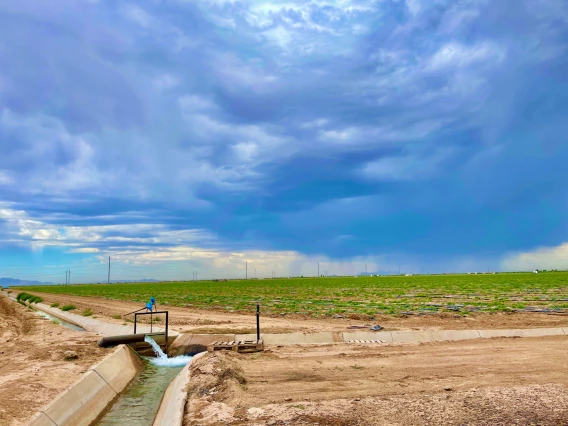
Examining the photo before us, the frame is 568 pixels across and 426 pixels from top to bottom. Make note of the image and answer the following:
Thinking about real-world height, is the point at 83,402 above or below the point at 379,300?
below

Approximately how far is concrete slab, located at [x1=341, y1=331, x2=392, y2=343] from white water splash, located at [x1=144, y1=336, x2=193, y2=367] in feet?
25.1

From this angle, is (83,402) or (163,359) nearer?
(83,402)

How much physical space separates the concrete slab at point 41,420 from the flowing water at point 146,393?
6.99 feet

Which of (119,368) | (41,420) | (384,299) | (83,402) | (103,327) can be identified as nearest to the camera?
(41,420)

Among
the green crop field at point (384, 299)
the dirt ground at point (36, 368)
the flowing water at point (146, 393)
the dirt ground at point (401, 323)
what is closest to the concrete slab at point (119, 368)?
the flowing water at point (146, 393)

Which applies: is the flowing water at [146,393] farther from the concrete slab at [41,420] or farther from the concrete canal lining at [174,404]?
the concrete slab at [41,420]

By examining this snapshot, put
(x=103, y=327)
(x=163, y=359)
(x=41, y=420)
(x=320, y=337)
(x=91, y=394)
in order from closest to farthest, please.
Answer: (x=41, y=420) < (x=91, y=394) < (x=163, y=359) < (x=320, y=337) < (x=103, y=327)

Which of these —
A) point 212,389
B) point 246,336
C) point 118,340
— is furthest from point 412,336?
point 118,340

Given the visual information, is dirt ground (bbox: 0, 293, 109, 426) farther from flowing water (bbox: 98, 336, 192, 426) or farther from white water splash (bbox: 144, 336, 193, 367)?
white water splash (bbox: 144, 336, 193, 367)

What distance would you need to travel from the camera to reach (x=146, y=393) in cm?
1406

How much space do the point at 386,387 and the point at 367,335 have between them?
31.3 ft

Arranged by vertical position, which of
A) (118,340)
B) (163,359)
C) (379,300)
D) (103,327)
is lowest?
(163,359)

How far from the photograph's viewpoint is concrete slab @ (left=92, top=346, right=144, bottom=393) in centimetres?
1389

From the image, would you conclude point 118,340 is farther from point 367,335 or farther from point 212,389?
point 367,335
